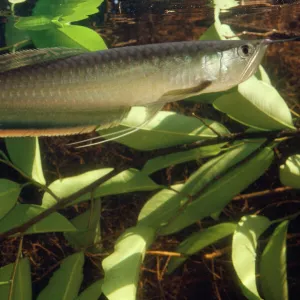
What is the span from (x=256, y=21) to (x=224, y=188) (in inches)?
102

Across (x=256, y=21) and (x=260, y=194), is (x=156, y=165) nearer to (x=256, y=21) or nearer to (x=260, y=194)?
(x=260, y=194)

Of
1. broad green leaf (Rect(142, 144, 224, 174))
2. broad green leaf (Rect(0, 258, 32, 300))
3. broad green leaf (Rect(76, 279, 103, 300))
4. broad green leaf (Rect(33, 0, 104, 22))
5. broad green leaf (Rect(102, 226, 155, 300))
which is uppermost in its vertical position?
broad green leaf (Rect(33, 0, 104, 22))

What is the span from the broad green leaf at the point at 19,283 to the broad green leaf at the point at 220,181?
0.84 metres

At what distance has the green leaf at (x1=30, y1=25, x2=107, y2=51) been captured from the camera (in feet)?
7.65

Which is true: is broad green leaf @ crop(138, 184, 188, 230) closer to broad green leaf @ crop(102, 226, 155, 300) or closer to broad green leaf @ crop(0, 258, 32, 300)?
broad green leaf @ crop(102, 226, 155, 300)

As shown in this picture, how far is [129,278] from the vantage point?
6.15 ft

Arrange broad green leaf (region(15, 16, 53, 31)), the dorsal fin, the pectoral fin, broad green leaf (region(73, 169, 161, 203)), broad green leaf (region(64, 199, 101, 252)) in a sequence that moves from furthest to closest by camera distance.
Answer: broad green leaf (region(15, 16, 53, 31)), broad green leaf (region(64, 199, 101, 252)), broad green leaf (region(73, 169, 161, 203)), the pectoral fin, the dorsal fin

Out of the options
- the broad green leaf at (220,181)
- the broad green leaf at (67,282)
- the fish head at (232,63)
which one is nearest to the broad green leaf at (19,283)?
the broad green leaf at (67,282)

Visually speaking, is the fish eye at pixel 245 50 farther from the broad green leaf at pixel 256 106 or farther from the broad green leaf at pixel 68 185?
the broad green leaf at pixel 68 185

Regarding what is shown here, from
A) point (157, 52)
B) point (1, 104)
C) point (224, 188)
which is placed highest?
point (157, 52)

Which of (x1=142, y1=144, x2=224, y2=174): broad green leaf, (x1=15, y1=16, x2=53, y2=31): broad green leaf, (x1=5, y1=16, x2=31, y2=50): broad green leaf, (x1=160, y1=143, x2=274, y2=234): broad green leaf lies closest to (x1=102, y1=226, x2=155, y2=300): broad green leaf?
(x1=160, y1=143, x2=274, y2=234): broad green leaf

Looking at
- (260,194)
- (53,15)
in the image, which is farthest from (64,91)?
(260,194)

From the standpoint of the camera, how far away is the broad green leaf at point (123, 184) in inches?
88.0

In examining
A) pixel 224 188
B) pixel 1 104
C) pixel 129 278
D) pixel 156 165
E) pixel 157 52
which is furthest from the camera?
pixel 156 165
